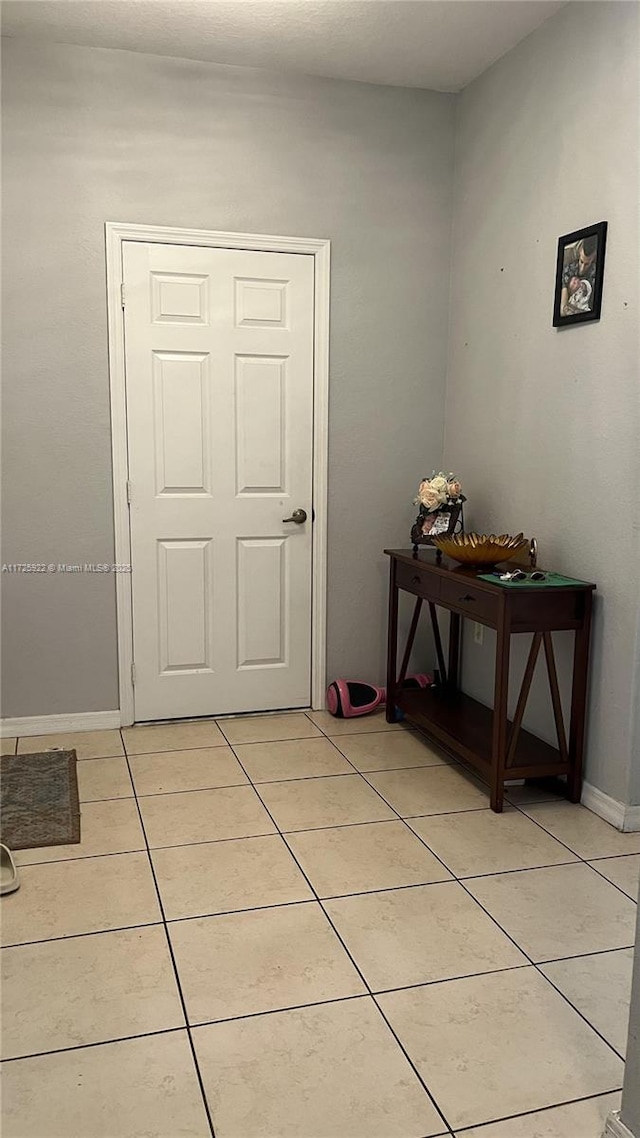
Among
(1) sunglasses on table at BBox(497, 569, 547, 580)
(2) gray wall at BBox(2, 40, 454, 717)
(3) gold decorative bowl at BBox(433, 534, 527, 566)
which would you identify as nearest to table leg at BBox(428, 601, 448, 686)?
(2) gray wall at BBox(2, 40, 454, 717)

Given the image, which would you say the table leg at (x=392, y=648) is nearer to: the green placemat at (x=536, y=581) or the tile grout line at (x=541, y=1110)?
the green placemat at (x=536, y=581)

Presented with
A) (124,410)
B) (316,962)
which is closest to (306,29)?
(124,410)

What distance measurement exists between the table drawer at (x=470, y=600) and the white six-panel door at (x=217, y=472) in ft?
2.90

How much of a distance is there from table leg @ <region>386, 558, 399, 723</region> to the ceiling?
81.7 inches

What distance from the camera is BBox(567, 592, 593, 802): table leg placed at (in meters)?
2.99

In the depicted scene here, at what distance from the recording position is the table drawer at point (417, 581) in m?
3.48

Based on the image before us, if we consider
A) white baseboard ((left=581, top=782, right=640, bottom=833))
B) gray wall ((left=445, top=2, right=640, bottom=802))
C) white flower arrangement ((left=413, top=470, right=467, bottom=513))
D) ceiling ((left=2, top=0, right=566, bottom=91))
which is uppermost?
ceiling ((left=2, top=0, right=566, bottom=91))

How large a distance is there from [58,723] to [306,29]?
116 inches

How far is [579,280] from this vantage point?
3045 mm

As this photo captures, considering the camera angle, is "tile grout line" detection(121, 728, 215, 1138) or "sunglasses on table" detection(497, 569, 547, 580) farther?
"sunglasses on table" detection(497, 569, 547, 580)

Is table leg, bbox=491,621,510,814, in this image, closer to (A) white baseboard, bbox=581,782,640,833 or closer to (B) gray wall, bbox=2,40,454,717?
(A) white baseboard, bbox=581,782,640,833

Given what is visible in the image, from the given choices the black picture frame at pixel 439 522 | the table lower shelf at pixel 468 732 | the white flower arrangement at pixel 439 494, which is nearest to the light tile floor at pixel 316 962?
the table lower shelf at pixel 468 732

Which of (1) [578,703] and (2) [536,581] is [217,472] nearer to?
(2) [536,581]

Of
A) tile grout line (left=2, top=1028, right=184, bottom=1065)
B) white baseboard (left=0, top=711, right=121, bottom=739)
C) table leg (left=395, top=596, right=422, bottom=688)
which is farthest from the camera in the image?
table leg (left=395, top=596, right=422, bottom=688)
